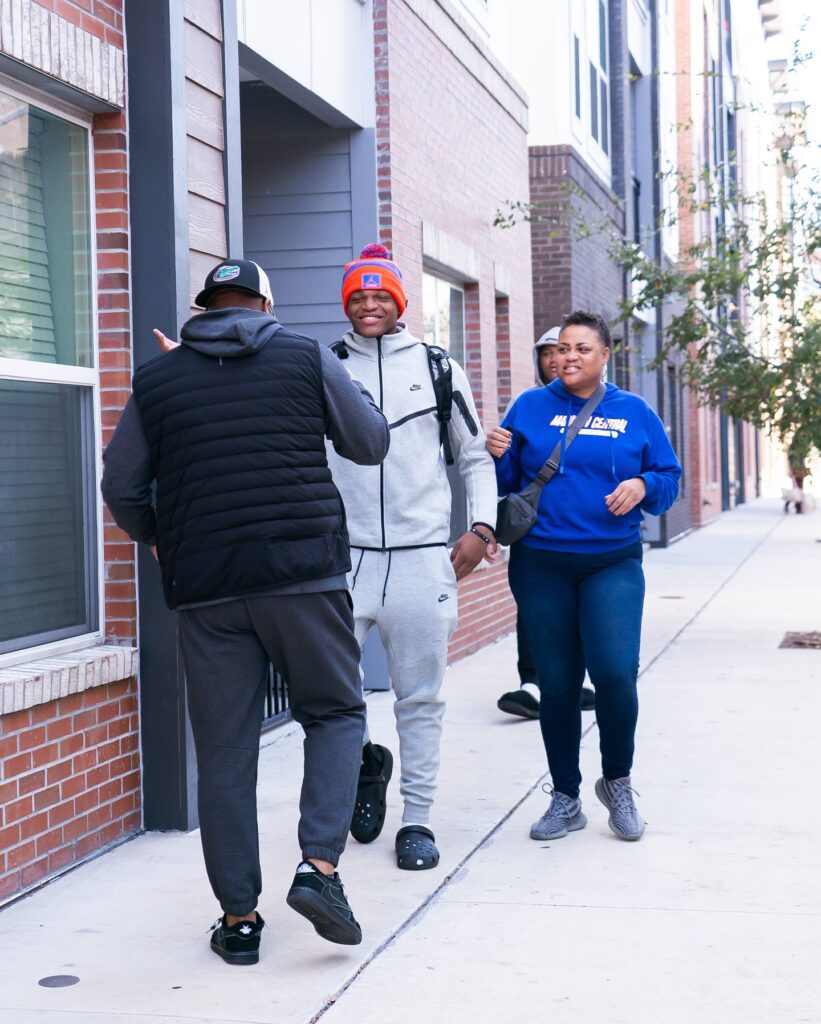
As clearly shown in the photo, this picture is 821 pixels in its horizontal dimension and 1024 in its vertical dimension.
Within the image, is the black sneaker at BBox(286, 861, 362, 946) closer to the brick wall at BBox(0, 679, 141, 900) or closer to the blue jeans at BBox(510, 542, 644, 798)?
the brick wall at BBox(0, 679, 141, 900)

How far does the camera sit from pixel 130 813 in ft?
18.5

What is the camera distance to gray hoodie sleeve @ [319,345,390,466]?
13.6 ft

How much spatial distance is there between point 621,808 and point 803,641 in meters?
6.26

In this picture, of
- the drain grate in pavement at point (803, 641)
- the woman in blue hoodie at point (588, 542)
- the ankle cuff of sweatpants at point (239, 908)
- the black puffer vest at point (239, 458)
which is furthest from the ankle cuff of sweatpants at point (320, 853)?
the drain grate in pavement at point (803, 641)

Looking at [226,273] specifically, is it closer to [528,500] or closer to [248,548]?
[248,548]

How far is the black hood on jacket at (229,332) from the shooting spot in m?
4.02

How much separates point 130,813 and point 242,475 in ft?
7.07

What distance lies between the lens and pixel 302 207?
9094 mm

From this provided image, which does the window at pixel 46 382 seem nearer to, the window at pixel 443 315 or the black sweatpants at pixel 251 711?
the black sweatpants at pixel 251 711

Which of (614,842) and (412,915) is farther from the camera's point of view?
(614,842)

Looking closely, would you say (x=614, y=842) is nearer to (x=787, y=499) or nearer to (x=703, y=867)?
(x=703, y=867)

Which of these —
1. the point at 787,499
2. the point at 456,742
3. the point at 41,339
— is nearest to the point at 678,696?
the point at 456,742

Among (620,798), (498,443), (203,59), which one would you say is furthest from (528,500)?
(203,59)

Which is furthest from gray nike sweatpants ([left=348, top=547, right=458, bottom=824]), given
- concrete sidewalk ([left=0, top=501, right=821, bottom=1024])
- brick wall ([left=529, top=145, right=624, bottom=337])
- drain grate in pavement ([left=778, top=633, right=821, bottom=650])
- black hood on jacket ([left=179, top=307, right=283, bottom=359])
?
brick wall ([left=529, top=145, right=624, bottom=337])
